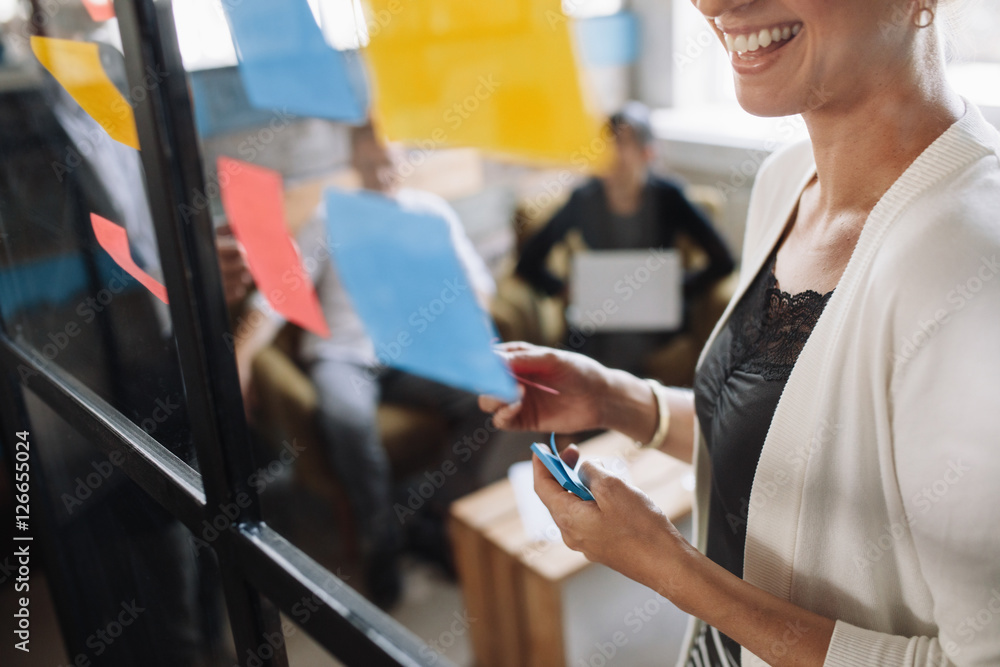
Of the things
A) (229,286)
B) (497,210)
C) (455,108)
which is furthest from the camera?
(497,210)

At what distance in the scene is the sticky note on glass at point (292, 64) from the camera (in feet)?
8.64

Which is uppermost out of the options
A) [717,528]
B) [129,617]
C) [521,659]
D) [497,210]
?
[717,528]

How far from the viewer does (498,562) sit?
1.90m

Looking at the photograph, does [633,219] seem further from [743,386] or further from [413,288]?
[743,386]

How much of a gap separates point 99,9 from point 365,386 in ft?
5.81

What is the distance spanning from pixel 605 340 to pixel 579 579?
46.6 inches

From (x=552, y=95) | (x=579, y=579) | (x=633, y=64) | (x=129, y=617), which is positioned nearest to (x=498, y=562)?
(x=579, y=579)

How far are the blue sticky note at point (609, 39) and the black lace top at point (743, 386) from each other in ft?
10.1

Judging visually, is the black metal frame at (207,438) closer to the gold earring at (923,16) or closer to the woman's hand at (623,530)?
the woman's hand at (623,530)

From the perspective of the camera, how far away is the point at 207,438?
2.29 ft

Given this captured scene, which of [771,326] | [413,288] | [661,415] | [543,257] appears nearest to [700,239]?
[543,257]

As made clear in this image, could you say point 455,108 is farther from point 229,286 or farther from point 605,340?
point 229,286

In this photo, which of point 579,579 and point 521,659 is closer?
point 579,579

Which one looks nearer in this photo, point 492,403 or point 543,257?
point 492,403
